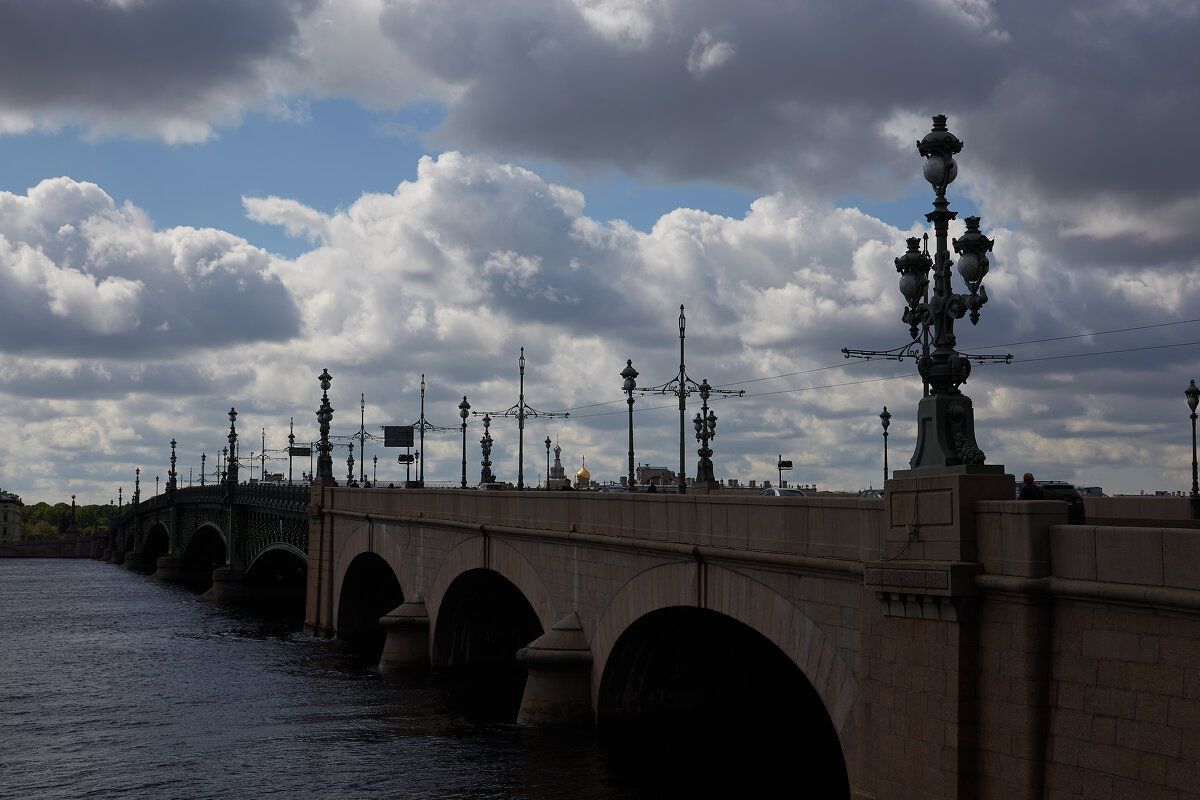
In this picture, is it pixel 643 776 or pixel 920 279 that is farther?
pixel 643 776

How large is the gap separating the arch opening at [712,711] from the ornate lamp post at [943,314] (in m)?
9.39

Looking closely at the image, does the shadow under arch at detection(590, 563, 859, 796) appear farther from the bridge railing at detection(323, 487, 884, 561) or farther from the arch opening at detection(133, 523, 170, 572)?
the arch opening at detection(133, 523, 170, 572)

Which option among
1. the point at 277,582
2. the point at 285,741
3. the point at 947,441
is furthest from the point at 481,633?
the point at 277,582

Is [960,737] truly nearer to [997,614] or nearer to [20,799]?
[997,614]

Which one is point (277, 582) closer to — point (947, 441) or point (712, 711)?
point (712, 711)

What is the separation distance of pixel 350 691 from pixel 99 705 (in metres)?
7.32

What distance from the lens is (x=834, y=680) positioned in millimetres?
16828

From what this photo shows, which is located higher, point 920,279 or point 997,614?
point 920,279

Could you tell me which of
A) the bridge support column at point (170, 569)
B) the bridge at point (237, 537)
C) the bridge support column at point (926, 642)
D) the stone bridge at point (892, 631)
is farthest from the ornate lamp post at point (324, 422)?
the bridge support column at point (170, 569)

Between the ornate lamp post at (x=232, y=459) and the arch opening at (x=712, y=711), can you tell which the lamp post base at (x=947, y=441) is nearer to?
the arch opening at (x=712, y=711)

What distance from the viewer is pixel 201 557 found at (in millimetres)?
110250

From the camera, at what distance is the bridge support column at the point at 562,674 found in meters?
26.3

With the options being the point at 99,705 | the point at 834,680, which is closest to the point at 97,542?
the point at 99,705

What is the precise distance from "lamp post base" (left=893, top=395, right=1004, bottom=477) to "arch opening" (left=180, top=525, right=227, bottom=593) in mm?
92746
